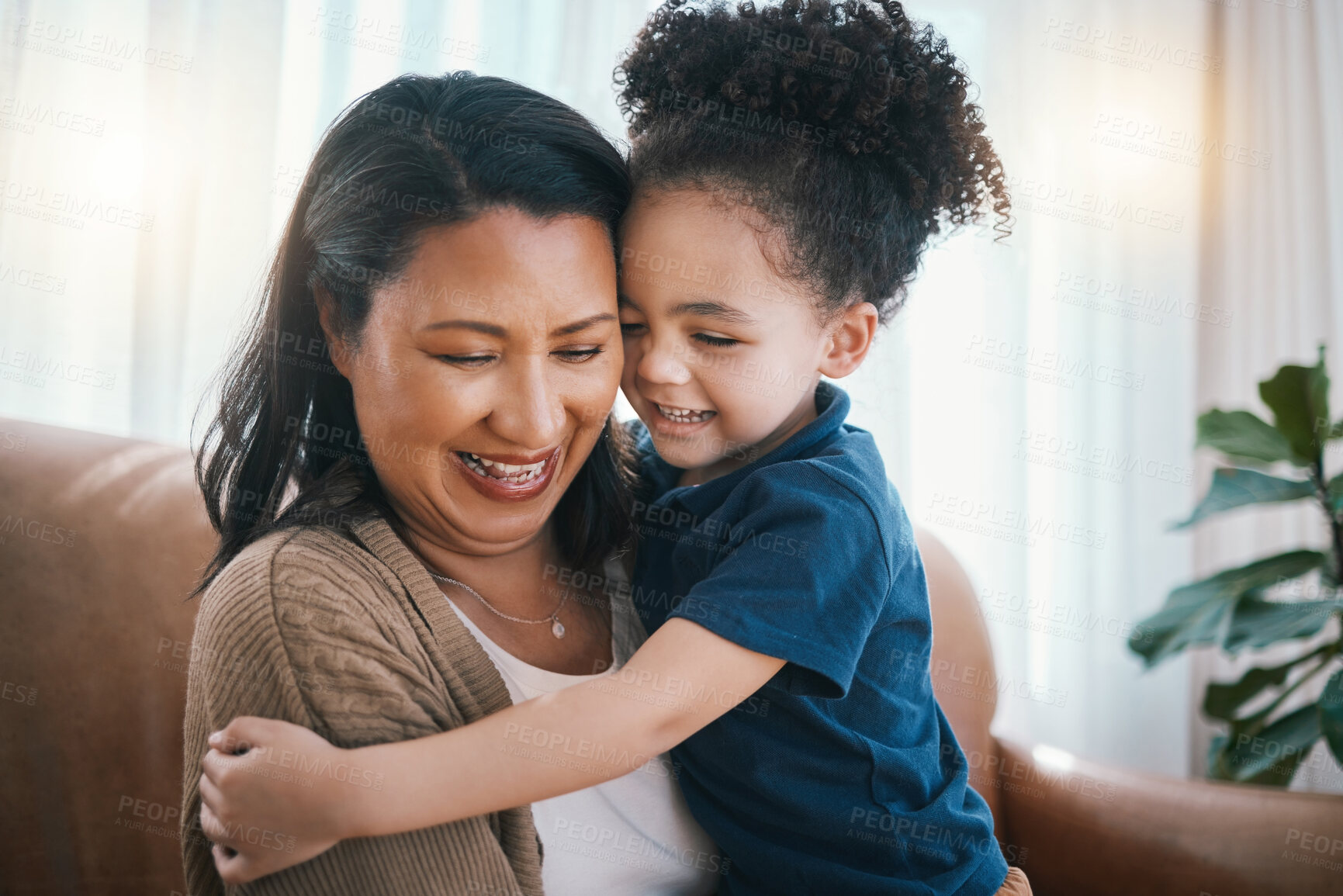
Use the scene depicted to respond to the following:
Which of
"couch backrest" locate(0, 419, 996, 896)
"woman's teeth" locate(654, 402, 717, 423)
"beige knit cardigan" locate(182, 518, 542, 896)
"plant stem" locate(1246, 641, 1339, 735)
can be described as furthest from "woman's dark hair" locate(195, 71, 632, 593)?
"plant stem" locate(1246, 641, 1339, 735)

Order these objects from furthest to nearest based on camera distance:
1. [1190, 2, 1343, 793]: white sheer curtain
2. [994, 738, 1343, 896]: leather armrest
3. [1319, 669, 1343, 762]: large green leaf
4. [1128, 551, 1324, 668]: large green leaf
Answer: [1190, 2, 1343, 793]: white sheer curtain
[1128, 551, 1324, 668]: large green leaf
[1319, 669, 1343, 762]: large green leaf
[994, 738, 1343, 896]: leather armrest

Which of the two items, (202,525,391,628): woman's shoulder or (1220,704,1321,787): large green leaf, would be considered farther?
(1220,704,1321,787): large green leaf

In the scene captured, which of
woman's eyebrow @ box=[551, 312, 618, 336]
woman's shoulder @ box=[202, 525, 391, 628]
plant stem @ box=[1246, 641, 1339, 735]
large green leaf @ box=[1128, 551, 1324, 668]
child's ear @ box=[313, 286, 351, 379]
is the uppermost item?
woman's eyebrow @ box=[551, 312, 618, 336]

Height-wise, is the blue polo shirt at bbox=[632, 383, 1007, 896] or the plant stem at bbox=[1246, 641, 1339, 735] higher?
the blue polo shirt at bbox=[632, 383, 1007, 896]

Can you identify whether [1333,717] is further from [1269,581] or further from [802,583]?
→ [802,583]

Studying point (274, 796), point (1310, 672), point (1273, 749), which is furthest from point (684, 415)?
point (1310, 672)

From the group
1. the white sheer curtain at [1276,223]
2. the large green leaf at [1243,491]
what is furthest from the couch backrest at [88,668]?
the white sheer curtain at [1276,223]

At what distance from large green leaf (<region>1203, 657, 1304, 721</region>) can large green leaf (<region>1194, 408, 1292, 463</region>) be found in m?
0.59

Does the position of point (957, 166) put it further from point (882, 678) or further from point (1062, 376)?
point (1062, 376)

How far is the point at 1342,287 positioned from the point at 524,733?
3369 millimetres

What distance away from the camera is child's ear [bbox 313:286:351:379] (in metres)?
1.12

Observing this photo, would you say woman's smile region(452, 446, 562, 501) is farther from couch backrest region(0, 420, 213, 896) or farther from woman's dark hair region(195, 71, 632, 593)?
couch backrest region(0, 420, 213, 896)

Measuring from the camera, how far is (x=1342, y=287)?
3.20 metres

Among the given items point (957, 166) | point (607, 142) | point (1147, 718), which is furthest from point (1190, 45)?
point (607, 142)
